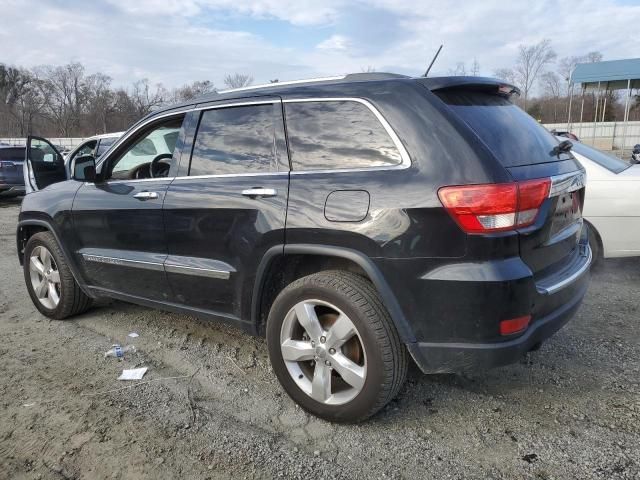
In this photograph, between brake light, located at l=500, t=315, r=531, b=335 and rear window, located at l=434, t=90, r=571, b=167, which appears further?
rear window, located at l=434, t=90, r=571, b=167

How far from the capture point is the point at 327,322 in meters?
2.89

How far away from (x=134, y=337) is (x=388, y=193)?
2.68 meters

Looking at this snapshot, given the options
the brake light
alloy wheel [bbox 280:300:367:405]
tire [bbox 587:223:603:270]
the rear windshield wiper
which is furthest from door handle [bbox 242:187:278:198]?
tire [bbox 587:223:603:270]

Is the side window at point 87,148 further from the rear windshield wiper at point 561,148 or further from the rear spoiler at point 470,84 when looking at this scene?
→ the rear windshield wiper at point 561,148

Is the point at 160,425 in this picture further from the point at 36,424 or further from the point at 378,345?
the point at 378,345

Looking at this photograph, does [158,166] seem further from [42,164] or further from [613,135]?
[613,135]

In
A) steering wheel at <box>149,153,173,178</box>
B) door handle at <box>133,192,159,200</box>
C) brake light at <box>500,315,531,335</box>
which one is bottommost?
brake light at <box>500,315,531,335</box>

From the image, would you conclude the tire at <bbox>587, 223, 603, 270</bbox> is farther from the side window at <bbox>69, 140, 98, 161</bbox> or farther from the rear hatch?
the side window at <bbox>69, 140, 98, 161</bbox>

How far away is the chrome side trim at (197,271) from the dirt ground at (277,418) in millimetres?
707

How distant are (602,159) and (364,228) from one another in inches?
162

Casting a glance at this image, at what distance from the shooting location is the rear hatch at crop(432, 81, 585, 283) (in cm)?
252

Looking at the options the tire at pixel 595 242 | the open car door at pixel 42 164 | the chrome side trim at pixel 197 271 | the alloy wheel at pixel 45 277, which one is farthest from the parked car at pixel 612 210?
the open car door at pixel 42 164

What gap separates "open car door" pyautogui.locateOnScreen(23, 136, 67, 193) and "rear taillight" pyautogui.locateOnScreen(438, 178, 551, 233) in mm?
5885

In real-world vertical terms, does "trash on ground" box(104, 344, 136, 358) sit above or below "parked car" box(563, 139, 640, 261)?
below
